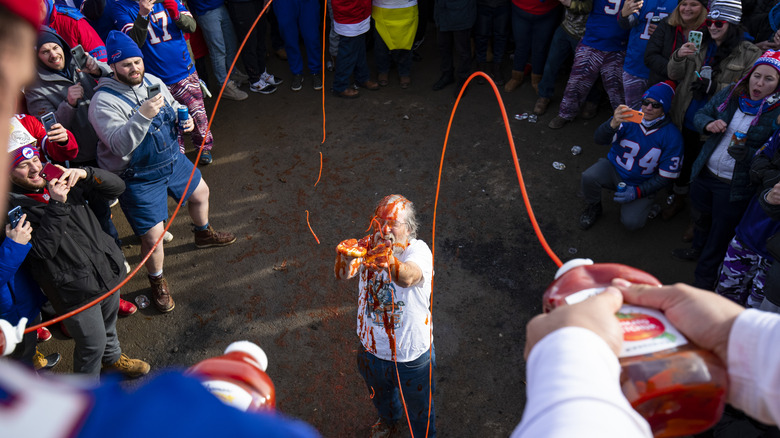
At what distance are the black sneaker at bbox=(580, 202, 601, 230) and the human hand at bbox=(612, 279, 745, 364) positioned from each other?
4.11 m

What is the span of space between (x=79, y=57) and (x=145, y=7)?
1032 millimetres

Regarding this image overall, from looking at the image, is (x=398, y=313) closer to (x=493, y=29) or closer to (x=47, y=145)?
(x=47, y=145)

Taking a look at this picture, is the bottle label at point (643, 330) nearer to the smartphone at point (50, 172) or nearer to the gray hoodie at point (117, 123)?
the smartphone at point (50, 172)

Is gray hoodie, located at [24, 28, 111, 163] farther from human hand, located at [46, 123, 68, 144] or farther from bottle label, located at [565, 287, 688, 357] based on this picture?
bottle label, located at [565, 287, 688, 357]

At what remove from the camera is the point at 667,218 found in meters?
5.39

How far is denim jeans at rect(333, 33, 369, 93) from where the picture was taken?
717 cm

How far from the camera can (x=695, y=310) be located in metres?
1.28

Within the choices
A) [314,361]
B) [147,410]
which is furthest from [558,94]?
[147,410]

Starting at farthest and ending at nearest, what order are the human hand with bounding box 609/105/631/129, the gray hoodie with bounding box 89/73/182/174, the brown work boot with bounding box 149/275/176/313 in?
the brown work boot with bounding box 149/275/176/313
the human hand with bounding box 609/105/631/129
the gray hoodie with bounding box 89/73/182/174

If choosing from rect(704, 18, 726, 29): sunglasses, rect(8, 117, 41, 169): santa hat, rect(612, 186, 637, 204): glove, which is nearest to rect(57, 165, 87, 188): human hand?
rect(8, 117, 41, 169): santa hat

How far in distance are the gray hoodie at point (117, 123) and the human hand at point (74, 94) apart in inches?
8.3

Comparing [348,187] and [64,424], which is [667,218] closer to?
[348,187]

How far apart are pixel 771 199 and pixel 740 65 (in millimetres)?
1418

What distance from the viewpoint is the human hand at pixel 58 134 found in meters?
4.16
